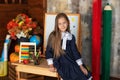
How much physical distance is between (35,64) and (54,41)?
1.07ft

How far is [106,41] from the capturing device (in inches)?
115

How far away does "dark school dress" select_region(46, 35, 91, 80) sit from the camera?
7.54 feet

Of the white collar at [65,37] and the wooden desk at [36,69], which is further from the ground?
the white collar at [65,37]

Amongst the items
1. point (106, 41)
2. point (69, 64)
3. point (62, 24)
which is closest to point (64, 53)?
point (69, 64)

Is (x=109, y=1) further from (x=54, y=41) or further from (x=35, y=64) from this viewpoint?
(x=35, y=64)

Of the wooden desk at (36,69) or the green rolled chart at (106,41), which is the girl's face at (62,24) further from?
the green rolled chart at (106,41)

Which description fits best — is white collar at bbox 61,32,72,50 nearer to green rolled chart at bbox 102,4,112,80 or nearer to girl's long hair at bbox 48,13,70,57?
girl's long hair at bbox 48,13,70,57

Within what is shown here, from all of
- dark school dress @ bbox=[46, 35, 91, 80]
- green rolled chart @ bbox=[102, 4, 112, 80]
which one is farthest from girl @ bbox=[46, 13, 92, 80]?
green rolled chart @ bbox=[102, 4, 112, 80]

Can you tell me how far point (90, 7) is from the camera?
3074 mm

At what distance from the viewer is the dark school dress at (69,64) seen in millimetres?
2299

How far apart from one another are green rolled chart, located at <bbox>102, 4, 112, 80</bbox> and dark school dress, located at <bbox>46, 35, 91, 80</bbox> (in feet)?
1.99

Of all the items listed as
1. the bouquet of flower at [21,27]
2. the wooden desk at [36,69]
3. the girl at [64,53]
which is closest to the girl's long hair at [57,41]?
the girl at [64,53]

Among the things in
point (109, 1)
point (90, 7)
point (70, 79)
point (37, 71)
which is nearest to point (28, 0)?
point (90, 7)

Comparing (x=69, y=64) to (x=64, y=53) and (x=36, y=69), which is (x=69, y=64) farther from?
(x=36, y=69)
